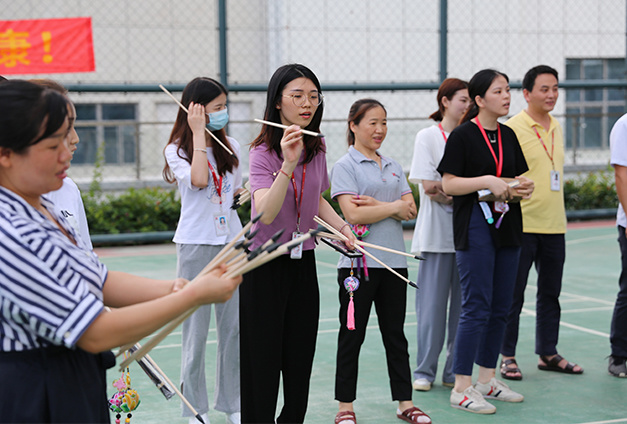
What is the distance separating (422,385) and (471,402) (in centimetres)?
43

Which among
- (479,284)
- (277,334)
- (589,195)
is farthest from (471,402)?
(589,195)

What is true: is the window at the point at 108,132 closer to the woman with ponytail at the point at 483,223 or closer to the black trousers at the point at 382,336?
the woman with ponytail at the point at 483,223

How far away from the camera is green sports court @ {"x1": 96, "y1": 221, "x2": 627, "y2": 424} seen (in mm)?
3998

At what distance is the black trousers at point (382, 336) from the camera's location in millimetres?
3873

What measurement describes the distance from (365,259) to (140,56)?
10.6 metres

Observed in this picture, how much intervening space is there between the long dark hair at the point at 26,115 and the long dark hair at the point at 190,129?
2.01 m

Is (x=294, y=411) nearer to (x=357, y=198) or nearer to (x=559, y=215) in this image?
(x=357, y=198)

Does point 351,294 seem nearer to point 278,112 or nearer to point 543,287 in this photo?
point 278,112

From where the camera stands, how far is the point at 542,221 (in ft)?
15.1

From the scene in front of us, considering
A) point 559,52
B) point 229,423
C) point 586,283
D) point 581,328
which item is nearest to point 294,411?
point 229,423

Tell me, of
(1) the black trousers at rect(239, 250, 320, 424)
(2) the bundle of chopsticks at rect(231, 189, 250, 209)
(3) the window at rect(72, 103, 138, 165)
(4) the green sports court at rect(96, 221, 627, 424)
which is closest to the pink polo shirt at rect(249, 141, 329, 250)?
(1) the black trousers at rect(239, 250, 320, 424)

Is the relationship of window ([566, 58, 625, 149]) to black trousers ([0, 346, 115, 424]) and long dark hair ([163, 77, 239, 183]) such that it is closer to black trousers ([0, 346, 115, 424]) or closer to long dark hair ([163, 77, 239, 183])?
long dark hair ([163, 77, 239, 183])

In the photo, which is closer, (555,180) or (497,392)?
(497,392)

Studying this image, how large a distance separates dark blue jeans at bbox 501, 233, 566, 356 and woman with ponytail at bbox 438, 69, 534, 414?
0.51 meters
